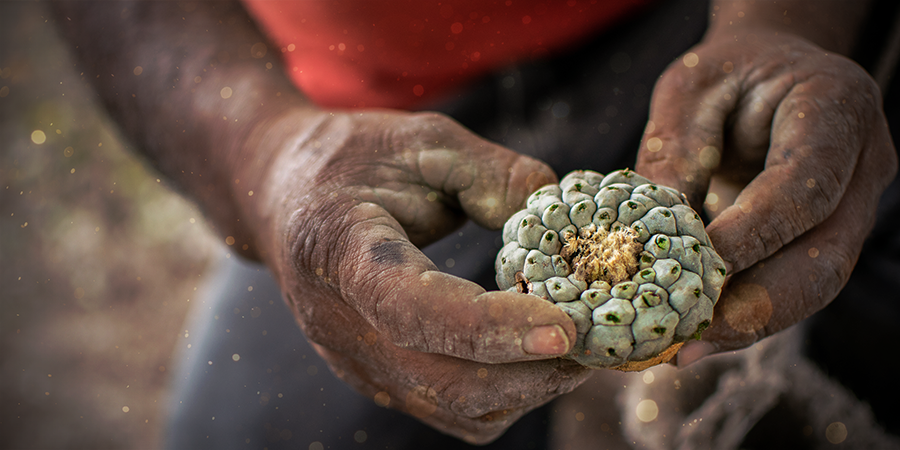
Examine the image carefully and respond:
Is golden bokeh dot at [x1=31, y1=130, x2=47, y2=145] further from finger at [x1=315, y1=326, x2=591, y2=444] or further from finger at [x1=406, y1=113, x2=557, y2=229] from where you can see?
finger at [x1=406, y1=113, x2=557, y2=229]

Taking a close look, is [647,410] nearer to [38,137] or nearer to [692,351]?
[692,351]

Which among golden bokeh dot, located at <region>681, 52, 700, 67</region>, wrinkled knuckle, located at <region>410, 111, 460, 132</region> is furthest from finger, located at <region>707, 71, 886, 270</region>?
wrinkled knuckle, located at <region>410, 111, 460, 132</region>

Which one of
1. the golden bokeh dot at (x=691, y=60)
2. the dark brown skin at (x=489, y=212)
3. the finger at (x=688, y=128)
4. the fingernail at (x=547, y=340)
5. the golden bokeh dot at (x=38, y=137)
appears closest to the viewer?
the fingernail at (x=547, y=340)

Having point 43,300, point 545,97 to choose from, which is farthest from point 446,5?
point 43,300

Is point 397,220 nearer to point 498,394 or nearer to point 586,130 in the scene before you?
point 498,394

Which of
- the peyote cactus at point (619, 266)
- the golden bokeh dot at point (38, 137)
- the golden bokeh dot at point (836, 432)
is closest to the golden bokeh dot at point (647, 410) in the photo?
the golden bokeh dot at point (836, 432)

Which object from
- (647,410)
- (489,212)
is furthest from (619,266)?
(647,410)

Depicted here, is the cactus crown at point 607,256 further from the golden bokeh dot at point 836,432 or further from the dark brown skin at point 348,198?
the golden bokeh dot at point 836,432
